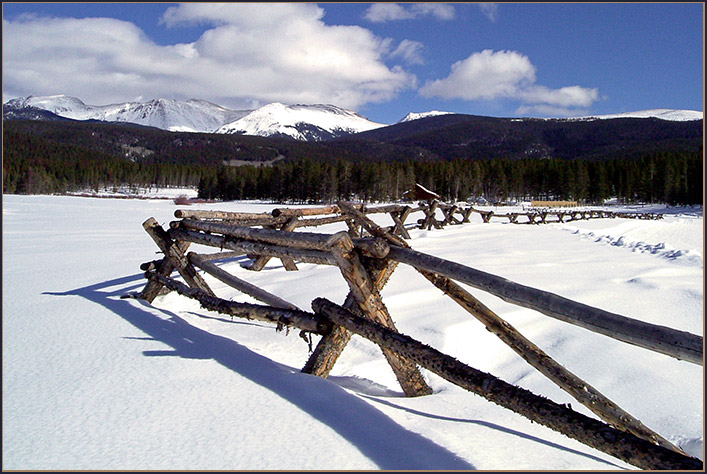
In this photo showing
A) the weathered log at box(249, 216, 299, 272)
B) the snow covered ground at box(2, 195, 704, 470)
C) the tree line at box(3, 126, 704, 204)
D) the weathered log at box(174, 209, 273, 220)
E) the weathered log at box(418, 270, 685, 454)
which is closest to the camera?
the snow covered ground at box(2, 195, 704, 470)

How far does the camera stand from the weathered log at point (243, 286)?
357 centimetres

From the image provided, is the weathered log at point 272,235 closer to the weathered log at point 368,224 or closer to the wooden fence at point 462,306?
the wooden fence at point 462,306

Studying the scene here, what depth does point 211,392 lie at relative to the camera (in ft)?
7.38

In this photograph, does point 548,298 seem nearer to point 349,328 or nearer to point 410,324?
point 349,328

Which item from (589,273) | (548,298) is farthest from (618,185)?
(548,298)

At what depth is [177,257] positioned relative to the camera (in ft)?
15.0

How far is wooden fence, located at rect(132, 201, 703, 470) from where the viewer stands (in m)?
1.59

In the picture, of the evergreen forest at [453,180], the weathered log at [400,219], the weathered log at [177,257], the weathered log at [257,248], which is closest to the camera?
the weathered log at [257,248]

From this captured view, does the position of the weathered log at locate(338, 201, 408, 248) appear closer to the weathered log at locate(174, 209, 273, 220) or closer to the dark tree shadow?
the dark tree shadow

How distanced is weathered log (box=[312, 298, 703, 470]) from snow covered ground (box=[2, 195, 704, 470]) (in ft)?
0.82

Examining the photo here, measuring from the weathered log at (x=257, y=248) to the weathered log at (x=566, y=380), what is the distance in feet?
2.86

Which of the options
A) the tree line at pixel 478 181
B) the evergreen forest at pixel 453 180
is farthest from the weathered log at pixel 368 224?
the tree line at pixel 478 181

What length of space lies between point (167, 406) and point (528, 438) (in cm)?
187

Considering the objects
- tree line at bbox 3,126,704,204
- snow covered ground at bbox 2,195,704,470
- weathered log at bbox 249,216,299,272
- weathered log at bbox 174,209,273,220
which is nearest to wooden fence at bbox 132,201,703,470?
snow covered ground at bbox 2,195,704,470
